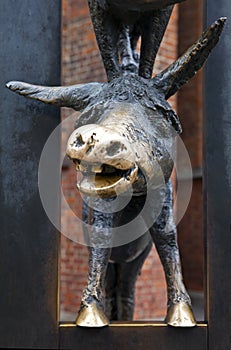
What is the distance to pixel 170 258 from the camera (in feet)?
3.30

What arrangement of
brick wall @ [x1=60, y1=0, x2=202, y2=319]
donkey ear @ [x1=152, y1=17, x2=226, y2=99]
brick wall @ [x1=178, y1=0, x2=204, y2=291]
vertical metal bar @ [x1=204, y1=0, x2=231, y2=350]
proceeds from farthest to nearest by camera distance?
brick wall @ [x1=178, y1=0, x2=204, y2=291] → brick wall @ [x1=60, y1=0, x2=202, y2=319] → vertical metal bar @ [x1=204, y1=0, x2=231, y2=350] → donkey ear @ [x1=152, y1=17, x2=226, y2=99]

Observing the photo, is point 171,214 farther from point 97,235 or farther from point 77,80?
point 77,80

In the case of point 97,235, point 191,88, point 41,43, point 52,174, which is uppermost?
point 191,88

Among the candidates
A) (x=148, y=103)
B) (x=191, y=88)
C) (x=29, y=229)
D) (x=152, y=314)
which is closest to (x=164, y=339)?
(x=29, y=229)

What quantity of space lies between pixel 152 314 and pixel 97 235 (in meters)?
1.96

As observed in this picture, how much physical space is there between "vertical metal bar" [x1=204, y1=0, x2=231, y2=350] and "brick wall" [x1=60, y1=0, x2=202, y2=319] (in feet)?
5.75

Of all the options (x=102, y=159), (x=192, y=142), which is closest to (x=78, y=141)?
(x=102, y=159)

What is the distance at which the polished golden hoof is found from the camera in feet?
2.95

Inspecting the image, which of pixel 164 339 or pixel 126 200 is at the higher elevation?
pixel 126 200

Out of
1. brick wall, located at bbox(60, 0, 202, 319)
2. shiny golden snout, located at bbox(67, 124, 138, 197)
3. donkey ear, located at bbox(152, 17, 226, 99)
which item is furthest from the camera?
brick wall, located at bbox(60, 0, 202, 319)

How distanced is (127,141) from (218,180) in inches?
12.4

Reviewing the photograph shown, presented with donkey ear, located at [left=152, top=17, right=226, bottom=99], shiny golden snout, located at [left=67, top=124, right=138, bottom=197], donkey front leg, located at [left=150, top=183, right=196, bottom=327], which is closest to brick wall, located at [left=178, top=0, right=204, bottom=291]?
donkey front leg, located at [left=150, top=183, right=196, bottom=327]

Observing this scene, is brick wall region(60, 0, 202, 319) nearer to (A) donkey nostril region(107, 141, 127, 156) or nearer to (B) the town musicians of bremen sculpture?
(B) the town musicians of bremen sculpture

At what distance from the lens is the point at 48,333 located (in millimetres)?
926
